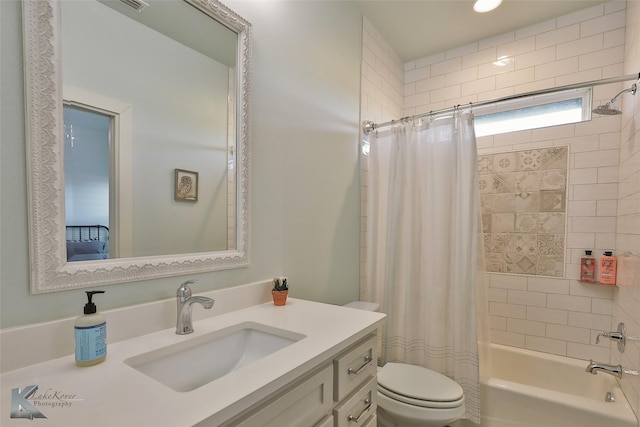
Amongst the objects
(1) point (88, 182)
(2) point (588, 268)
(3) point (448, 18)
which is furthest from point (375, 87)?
(1) point (88, 182)

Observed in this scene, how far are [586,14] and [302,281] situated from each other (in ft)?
8.79

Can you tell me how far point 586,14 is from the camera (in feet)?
6.89

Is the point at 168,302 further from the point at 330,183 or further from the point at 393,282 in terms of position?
the point at 393,282

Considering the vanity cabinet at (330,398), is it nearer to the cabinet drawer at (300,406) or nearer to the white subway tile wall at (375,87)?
the cabinet drawer at (300,406)

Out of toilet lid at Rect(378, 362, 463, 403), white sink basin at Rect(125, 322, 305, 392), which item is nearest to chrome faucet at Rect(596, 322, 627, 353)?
toilet lid at Rect(378, 362, 463, 403)

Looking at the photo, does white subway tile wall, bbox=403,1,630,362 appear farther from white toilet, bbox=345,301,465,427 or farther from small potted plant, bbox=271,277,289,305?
small potted plant, bbox=271,277,289,305

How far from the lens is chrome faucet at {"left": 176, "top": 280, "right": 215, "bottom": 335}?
0.97 m

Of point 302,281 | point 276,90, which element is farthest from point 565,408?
point 276,90

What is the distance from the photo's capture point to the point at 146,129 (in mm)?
1009

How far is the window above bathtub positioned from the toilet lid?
6.27ft

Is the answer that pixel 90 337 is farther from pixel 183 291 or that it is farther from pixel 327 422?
pixel 327 422

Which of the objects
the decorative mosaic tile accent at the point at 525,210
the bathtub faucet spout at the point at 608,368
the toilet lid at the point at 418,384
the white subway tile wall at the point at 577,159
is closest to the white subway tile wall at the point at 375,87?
the white subway tile wall at the point at 577,159

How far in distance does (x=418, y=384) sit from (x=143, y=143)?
1681 millimetres

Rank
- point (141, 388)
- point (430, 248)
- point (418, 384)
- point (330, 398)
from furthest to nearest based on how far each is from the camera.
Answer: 1. point (430, 248)
2. point (418, 384)
3. point (330, 398)
4. point (141, 388)
